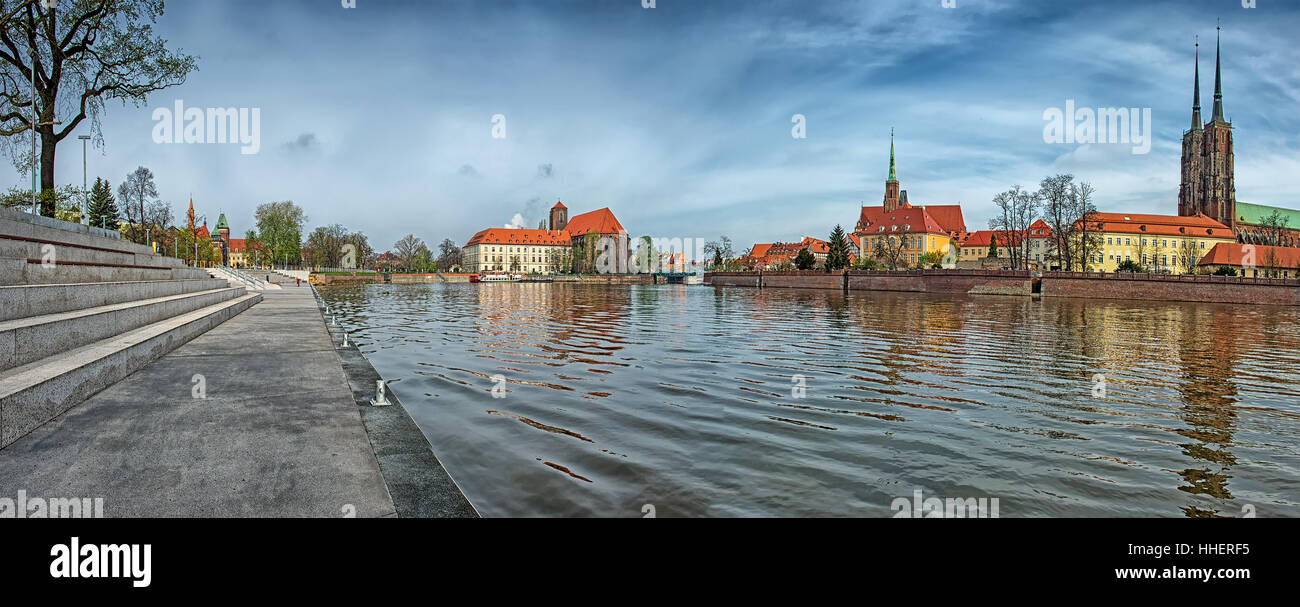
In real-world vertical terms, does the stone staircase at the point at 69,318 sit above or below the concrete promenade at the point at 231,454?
above

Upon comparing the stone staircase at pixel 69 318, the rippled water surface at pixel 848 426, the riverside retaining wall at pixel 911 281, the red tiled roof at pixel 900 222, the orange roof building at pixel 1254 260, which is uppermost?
the red tiled roof at pixel 900 222

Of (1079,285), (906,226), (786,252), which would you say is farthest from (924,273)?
(786,252)

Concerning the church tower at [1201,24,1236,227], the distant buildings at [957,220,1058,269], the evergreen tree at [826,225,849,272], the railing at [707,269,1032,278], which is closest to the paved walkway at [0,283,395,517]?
the railing at [707,269,1032,278]

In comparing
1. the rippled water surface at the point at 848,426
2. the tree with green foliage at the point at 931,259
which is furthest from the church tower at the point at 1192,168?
the rippled water surface at the point at 848,426

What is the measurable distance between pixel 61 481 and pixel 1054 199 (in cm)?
8711

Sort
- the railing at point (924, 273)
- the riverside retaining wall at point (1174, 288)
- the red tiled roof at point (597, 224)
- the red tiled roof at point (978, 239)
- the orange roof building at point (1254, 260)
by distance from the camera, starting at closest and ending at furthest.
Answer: the riverside retaining wall at point (1174, 288), the railing at point (924, 273), the orange roof building at point (1254, 260), the red tiled roof at point (978, 239), the red tiled roof at point (597, 224)

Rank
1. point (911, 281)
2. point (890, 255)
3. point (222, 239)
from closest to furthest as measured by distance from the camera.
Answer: point (911, 281)
point (890, 255)
point (222, 239)

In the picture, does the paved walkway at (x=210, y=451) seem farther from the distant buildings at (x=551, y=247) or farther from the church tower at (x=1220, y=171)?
the church tower at (x=1220, y=171)

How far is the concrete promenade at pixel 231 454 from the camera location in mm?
3645

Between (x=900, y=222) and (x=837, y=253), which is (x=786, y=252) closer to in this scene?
(x=900, y=222)

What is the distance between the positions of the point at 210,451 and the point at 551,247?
601 feet

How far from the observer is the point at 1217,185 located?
127 m

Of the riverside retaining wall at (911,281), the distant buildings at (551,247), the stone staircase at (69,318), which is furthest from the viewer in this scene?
the distant buildings at (551,247)

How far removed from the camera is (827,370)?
11773mm
